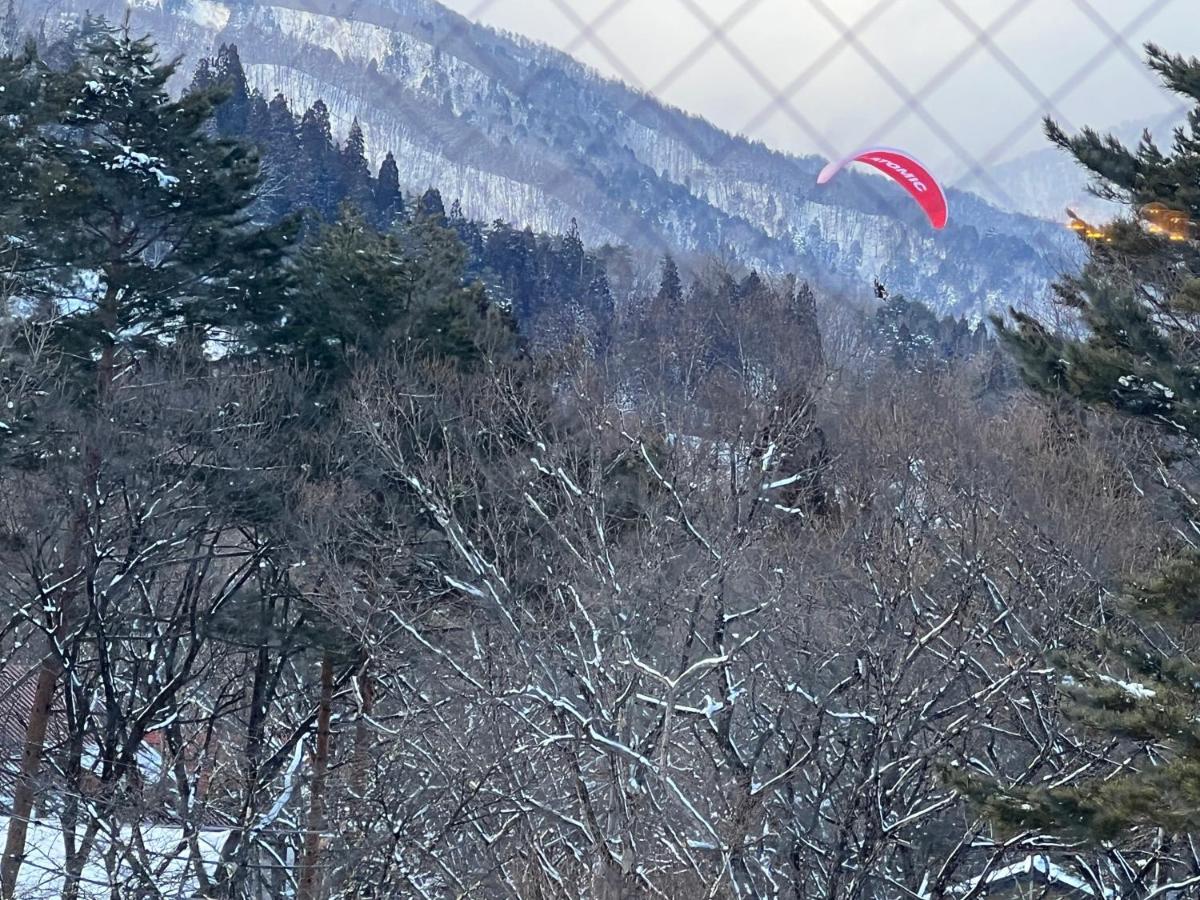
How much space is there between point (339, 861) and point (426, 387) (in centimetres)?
578

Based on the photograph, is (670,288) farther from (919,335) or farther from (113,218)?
(113,218)

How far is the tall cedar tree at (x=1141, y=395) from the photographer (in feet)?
21.3

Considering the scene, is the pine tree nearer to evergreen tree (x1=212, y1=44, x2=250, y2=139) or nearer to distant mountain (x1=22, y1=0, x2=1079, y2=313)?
distant mountain (x1=22, y1=0, x2=1079, y2=313)

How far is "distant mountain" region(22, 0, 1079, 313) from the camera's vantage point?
38438mm

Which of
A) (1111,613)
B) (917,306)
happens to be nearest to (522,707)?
(1111,613)

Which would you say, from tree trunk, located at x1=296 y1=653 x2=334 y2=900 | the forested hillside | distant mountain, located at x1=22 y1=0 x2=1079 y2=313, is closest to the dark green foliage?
distant mountain, located at x1=22 y1=0 x2=1079 y2=313

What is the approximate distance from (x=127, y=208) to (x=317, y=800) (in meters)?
7.29

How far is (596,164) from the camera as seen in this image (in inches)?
2295

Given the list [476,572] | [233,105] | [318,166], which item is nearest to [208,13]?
[233,105]

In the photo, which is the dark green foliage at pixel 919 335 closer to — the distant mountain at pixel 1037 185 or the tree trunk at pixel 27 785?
the distant mountain at pixel 1037 185

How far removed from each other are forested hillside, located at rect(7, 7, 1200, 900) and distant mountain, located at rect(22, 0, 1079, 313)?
611 cm

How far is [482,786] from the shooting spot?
11.3 meters

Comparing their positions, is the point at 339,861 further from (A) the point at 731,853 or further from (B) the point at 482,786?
(A) the point at 731,853

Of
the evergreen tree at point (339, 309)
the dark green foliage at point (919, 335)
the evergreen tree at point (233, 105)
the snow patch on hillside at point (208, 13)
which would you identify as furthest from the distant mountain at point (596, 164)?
the snow patch on hillside at point (208, 13)
